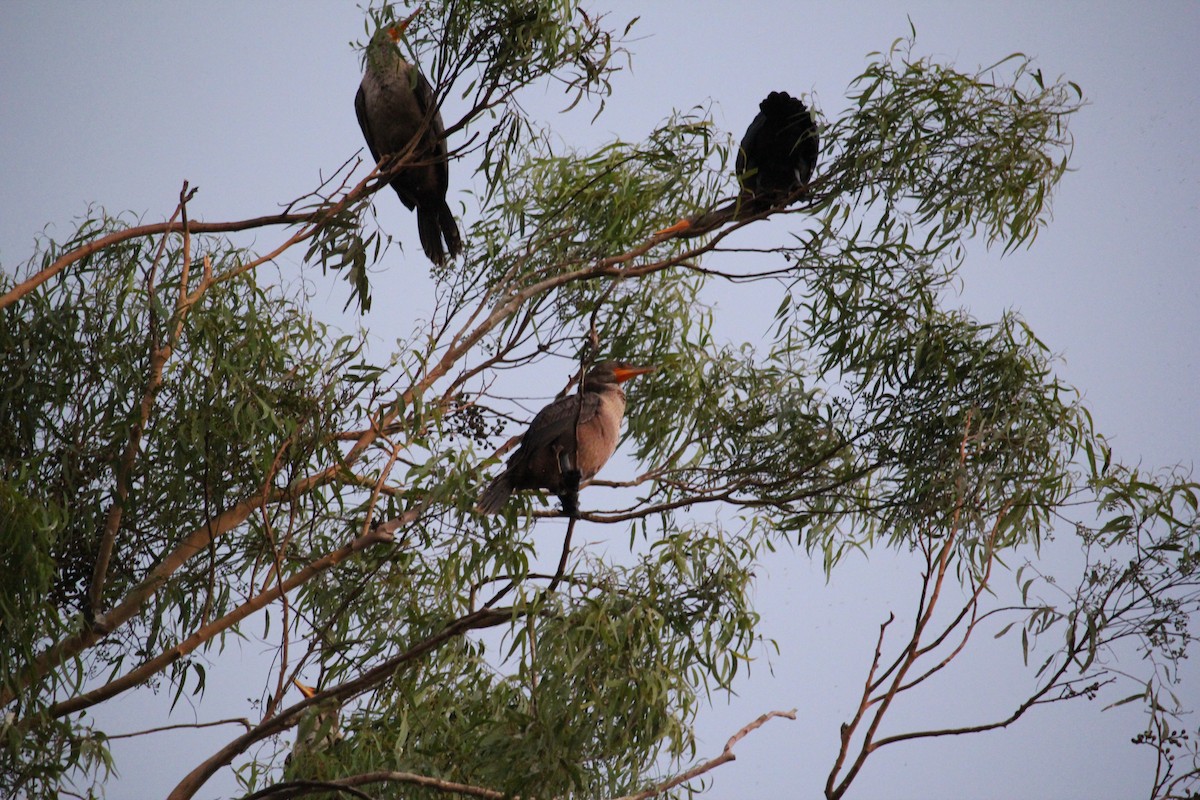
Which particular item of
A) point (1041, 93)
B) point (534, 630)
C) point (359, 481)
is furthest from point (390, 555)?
point (1041, 93)

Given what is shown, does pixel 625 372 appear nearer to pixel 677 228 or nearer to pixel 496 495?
pixel 677 228

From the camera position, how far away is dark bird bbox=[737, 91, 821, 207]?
218 inches

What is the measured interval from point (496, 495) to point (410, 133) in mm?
2203

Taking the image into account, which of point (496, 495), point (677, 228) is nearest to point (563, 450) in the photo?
point (496, 495)

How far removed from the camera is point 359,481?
514cm

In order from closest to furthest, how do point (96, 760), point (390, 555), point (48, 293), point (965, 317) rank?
1. point (96, 760)
2. point (48, 293)
3. point (390, 555)
4. point (965, 317)

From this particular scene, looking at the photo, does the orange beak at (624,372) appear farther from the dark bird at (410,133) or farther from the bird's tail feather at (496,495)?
the dark bird at (410,133)

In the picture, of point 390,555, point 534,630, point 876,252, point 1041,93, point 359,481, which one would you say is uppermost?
point 1041,93

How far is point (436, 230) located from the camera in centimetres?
616

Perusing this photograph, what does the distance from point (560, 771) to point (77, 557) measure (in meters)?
2.41

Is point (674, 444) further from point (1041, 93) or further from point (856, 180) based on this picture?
point (1041, 93)

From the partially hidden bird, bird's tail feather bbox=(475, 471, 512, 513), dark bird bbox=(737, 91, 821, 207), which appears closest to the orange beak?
bird's tail feather bbox=(475, 471, 512, 513)

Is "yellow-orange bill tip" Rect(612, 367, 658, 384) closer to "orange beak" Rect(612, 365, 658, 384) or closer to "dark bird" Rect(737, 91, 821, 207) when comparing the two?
"orange beak" Rect(612, 365, 658, 384)

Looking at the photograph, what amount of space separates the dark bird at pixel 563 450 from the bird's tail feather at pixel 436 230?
150 cm
